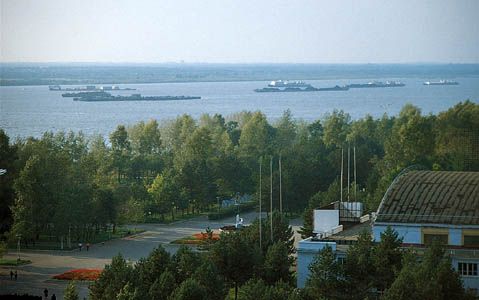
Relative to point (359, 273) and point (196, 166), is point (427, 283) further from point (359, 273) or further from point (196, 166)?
point (196, 166)

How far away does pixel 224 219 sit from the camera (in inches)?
1141

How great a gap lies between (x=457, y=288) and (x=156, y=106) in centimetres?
8797

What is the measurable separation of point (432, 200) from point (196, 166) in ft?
46.3

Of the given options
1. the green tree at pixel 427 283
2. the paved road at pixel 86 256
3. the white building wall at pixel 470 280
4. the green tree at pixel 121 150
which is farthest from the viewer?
the green tree at pixel 121 150

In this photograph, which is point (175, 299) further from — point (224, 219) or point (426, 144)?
point (426, 144)

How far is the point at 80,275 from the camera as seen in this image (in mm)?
20125

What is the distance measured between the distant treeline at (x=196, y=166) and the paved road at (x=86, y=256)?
0.57 meters

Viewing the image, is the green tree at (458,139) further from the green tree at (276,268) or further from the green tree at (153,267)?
the green tree at (153,267)

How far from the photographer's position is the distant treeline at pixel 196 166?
2409cm

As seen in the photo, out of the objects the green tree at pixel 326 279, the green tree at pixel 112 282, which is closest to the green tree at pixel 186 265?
the green tree at pixel 112 282

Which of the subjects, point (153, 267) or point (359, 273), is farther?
point (153, 267)

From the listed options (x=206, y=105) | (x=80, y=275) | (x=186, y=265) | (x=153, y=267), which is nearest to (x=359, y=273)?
(x=186, y=265)

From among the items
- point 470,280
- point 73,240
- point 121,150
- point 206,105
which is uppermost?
point 470,280

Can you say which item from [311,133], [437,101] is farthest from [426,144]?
[437,101]
